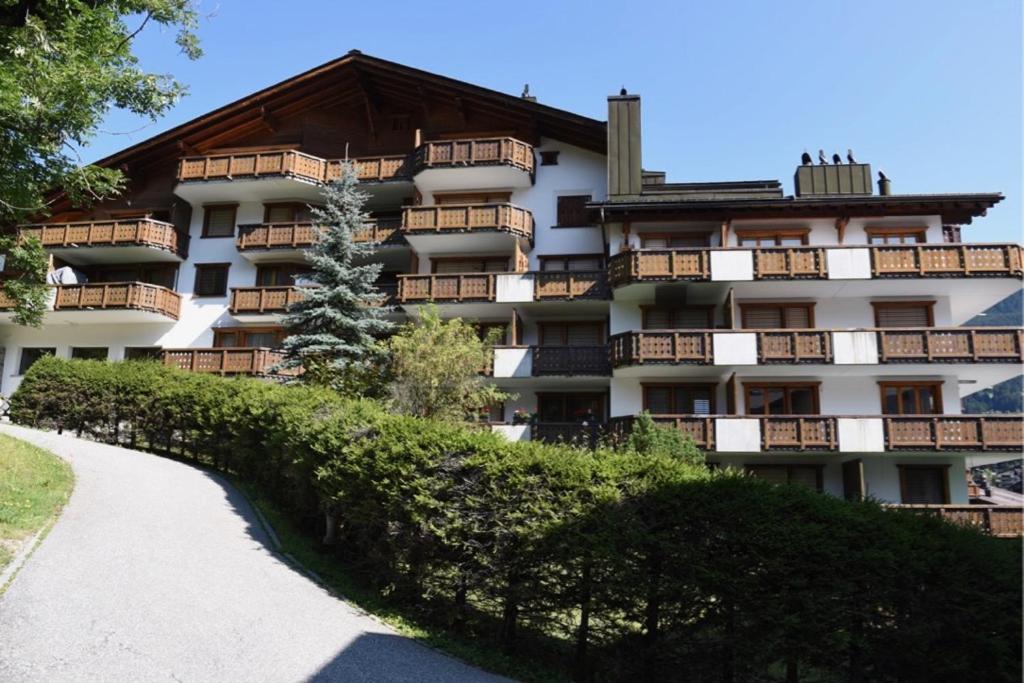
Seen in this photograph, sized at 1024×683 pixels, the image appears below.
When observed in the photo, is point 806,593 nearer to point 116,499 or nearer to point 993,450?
point 116,499

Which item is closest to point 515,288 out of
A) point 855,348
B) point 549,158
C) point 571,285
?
point 571,285

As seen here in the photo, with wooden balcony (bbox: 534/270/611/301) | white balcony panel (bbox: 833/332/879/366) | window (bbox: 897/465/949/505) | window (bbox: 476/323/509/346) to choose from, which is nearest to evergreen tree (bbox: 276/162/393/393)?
window (bbox: 476/323/509/346)

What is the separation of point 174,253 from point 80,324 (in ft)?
18.2

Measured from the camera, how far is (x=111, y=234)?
30.0m

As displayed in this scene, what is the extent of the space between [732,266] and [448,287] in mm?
10179

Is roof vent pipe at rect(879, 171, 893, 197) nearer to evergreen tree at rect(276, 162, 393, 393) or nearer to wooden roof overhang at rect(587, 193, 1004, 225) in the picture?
wooden roof overhang at rect(587, 193, 1004, 225)

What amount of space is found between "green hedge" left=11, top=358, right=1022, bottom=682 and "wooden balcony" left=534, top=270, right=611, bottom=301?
553 inches

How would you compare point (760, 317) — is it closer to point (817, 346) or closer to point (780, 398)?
point (817, 346)

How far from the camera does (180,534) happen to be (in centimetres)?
1267

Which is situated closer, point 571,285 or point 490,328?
point 571,285

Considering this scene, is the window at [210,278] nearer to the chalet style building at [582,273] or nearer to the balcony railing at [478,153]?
the chalet style building at [582,273]

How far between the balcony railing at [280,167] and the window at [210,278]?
12.3 ft

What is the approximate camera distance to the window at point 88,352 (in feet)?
102

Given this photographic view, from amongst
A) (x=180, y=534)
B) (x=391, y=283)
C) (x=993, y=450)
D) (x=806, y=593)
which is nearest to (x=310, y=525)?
(x=180, y=534)
